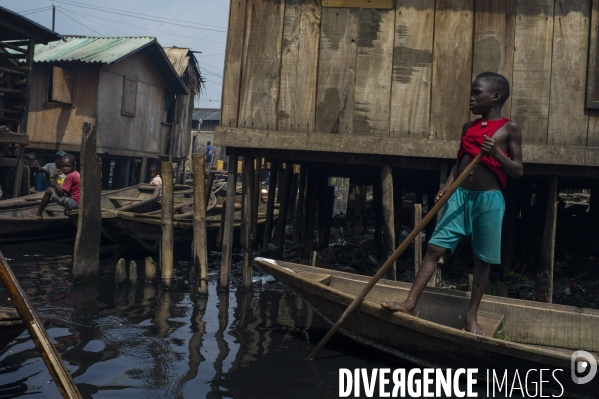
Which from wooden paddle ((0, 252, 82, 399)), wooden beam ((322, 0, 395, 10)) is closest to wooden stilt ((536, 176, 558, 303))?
wooden beam ((322, 0, 395, 10))

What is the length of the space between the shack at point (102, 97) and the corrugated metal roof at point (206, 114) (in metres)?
14.1

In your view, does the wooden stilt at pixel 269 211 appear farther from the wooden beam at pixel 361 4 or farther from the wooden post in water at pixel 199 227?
the wooden beam at pixel 361 4

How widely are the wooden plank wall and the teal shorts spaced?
83.9 inches

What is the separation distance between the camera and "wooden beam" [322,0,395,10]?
681 cm

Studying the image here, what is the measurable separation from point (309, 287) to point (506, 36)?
11.8ft

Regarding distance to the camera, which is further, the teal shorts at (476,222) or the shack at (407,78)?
the shack at (407,78)

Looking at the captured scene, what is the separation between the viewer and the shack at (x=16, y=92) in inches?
526

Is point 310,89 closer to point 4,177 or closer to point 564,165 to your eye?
point 564,165

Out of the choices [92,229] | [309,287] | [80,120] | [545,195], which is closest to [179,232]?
[92,229]

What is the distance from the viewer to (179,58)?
20.6 metres

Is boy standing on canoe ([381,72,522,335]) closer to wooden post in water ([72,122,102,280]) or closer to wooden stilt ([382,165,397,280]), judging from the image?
wooden stilt ([382,165,397,280])

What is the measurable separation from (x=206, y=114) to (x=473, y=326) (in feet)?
104

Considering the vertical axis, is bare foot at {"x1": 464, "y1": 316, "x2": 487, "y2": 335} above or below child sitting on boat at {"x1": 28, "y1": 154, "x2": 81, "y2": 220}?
below

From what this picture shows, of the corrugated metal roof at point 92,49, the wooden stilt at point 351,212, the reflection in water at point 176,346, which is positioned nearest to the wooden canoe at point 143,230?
the reflection in water at point 176,346
